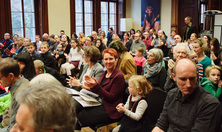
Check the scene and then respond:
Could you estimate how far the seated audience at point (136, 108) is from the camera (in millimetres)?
2615

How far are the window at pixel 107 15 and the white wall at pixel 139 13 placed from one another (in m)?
1.01

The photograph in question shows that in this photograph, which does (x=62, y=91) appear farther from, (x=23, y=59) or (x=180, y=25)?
(x=180, y=25)

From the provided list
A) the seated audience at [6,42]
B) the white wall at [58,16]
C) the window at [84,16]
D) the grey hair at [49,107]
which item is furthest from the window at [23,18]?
the grey hair at [49,107]

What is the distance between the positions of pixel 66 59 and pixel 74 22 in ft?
17.3

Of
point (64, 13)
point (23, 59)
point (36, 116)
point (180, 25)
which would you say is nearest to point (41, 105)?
point (36, 116)

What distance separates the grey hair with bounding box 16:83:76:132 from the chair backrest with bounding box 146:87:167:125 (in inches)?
68.5

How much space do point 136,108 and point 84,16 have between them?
1145 cm

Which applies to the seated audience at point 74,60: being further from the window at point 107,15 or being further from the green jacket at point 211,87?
the window at point 107,15

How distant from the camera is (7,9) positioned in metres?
10.5

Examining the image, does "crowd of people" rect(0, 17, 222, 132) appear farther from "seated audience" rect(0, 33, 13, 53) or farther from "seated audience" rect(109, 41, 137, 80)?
"seated audience" rect(0, 33, 13, 53)

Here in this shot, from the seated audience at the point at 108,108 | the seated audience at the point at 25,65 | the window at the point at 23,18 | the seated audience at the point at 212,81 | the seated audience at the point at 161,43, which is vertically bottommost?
the seated audience at the point at 108,108

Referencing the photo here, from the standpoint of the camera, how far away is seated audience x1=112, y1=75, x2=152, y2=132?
262cm

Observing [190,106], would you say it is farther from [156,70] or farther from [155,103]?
[156,70]

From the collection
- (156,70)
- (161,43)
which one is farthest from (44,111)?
(161,43)
